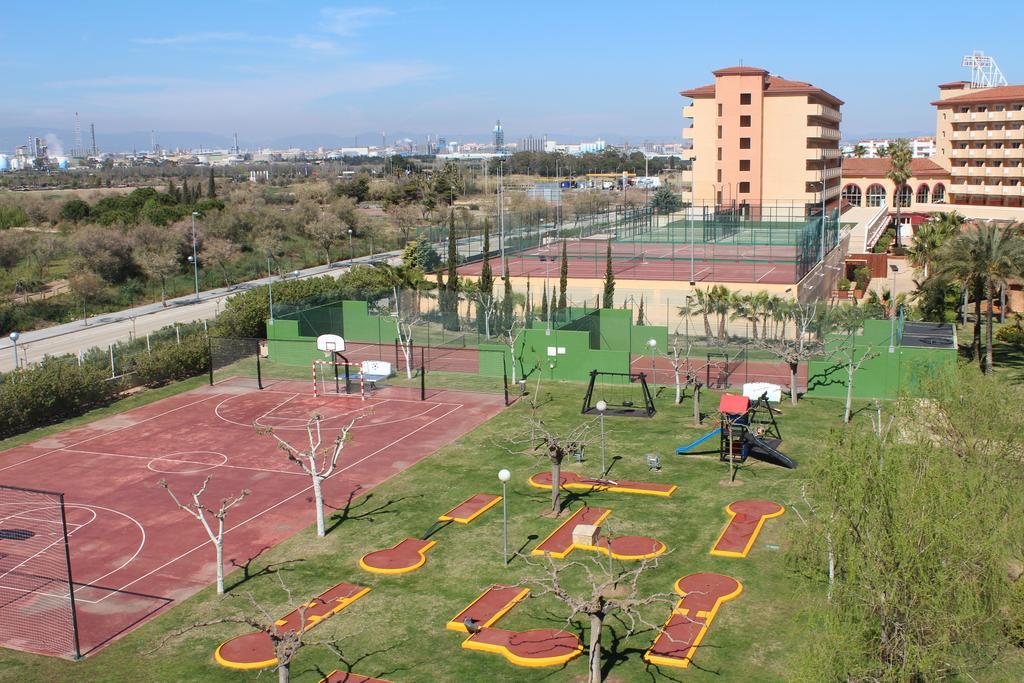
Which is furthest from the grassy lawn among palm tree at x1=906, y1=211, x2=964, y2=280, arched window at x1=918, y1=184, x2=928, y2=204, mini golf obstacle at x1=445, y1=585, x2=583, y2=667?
arched window at x1=918, y1=184, x2=928, y2=204

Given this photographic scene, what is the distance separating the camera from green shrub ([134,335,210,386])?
41.2 m

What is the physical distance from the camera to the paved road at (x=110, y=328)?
51.1 metres

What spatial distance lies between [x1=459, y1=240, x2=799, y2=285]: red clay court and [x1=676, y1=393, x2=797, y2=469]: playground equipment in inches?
798

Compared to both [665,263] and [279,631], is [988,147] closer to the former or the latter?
[665,263]

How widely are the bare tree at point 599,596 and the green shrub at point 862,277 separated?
4866 cm

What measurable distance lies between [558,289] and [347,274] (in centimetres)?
1233

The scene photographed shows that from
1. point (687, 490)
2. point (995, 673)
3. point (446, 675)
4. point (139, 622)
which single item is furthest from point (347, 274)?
point (995, 673)

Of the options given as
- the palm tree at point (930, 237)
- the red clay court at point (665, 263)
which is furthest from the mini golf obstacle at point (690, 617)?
the palm tree at point (930, 237)

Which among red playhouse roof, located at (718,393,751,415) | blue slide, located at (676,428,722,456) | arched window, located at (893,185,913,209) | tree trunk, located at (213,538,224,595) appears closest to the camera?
tree trunk, located at (213,538,224,595)

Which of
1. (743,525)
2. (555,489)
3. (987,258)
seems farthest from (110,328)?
(987,258)

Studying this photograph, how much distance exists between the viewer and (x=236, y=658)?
62.2 ft

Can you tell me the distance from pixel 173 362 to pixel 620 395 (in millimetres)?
19272

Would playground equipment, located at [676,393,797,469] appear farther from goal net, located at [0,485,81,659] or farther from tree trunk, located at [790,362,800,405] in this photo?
goal net, located at [0,485,81,659]

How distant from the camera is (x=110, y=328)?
5753cm
